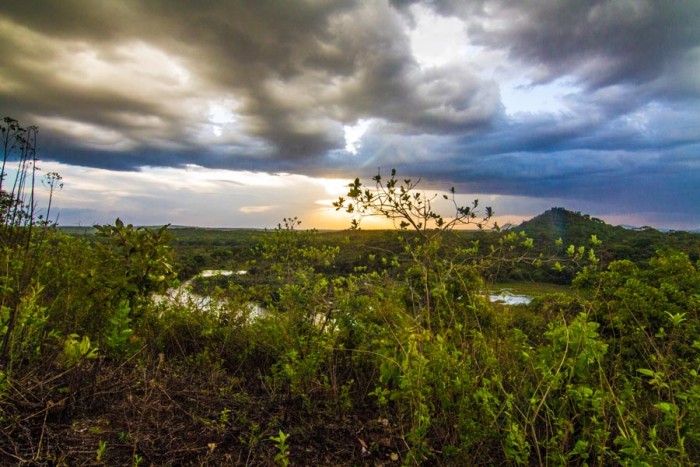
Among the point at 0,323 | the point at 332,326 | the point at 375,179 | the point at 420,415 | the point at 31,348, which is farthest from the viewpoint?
the point at 332,326

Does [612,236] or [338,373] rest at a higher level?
[612,236]

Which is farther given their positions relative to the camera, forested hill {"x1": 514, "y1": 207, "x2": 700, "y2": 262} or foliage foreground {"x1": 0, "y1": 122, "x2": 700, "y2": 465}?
forested hill {"x1": 514, "y1": 207, "x2": 700, "y2": 262}

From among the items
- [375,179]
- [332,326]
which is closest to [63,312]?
[332,326]

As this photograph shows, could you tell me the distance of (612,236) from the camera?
8.13 metres

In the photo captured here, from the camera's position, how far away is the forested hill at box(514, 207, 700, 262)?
19.4 feet

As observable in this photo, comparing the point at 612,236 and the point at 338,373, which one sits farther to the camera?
the point at 612,236

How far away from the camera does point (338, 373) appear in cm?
430

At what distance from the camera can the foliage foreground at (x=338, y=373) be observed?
2559 millimetres

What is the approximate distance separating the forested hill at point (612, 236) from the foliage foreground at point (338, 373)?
0.75 m

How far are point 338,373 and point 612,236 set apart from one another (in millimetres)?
6939

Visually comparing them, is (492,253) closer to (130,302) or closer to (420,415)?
(420,415)

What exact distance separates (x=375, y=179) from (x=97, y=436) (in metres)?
2.98

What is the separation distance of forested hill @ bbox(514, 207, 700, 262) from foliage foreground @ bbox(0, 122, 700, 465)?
751mm

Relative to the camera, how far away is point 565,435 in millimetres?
2330
